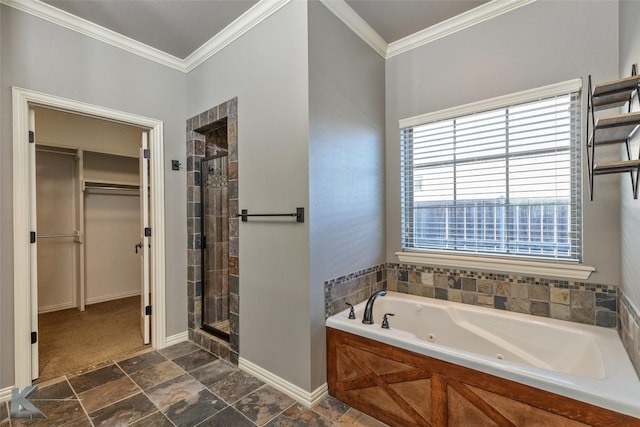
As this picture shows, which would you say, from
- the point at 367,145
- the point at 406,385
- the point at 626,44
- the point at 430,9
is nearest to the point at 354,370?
the point at 406,385

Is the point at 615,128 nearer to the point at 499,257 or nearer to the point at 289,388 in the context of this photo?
the point at 499,257

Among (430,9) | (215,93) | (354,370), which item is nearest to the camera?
(354,370)

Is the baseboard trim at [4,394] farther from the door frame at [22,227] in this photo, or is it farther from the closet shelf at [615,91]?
the closet shelf at [615,91]

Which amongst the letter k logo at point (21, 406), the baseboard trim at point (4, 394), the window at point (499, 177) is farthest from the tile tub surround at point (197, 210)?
the letter k logo at point (21, 406)

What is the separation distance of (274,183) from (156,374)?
1802mm

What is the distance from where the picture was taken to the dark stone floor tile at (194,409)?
1882mm

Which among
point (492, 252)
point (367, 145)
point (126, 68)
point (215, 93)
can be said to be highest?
point (126, 68)

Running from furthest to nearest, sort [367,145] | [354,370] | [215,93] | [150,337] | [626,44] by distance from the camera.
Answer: [150,337] → [215,93] → [367,145] → [354,370] → [626,44]

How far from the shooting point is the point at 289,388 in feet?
7.02

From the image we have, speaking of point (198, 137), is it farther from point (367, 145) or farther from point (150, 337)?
point (150, 337)

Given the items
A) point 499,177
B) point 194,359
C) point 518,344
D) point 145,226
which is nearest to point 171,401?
point 194,359

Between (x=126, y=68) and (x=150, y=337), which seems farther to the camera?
(x=150, y=337)

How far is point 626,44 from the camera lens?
5.56 feet

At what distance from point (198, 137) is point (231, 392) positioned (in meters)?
2.34
